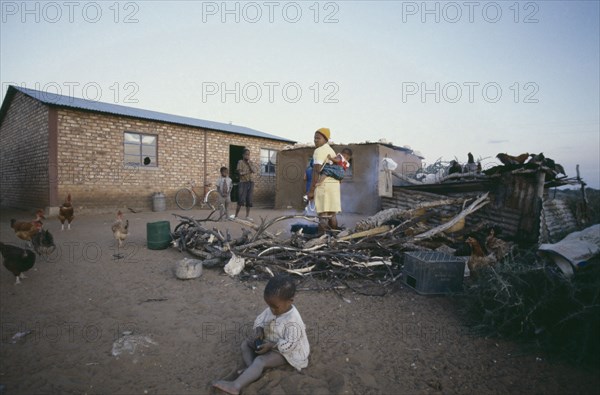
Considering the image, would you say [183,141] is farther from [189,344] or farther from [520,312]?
[520,312]

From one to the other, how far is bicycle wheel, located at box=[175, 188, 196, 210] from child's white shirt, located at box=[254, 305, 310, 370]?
10856mm

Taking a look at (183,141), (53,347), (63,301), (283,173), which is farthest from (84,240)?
(283,173)

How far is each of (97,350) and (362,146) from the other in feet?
31.9

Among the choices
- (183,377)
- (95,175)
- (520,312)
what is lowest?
(183,377)

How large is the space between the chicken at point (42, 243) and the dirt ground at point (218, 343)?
1.78 feet

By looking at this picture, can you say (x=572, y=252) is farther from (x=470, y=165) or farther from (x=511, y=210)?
(x=470, y=165)

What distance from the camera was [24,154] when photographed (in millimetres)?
11016

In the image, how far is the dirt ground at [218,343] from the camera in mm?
1964

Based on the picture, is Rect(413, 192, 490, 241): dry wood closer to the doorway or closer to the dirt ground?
the dirt ground

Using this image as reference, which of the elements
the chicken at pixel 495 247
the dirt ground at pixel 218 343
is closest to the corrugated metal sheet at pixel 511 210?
the chicken at pixel 495 247

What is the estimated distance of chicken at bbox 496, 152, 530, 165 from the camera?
5429 millimetres

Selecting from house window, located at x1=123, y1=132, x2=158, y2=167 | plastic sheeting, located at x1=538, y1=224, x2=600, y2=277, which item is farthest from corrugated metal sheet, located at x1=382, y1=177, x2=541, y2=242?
house window, located at x1=123, y1=132, x2=158, y2=167

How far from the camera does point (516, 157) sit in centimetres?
549

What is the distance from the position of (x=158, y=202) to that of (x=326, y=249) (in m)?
9.14
